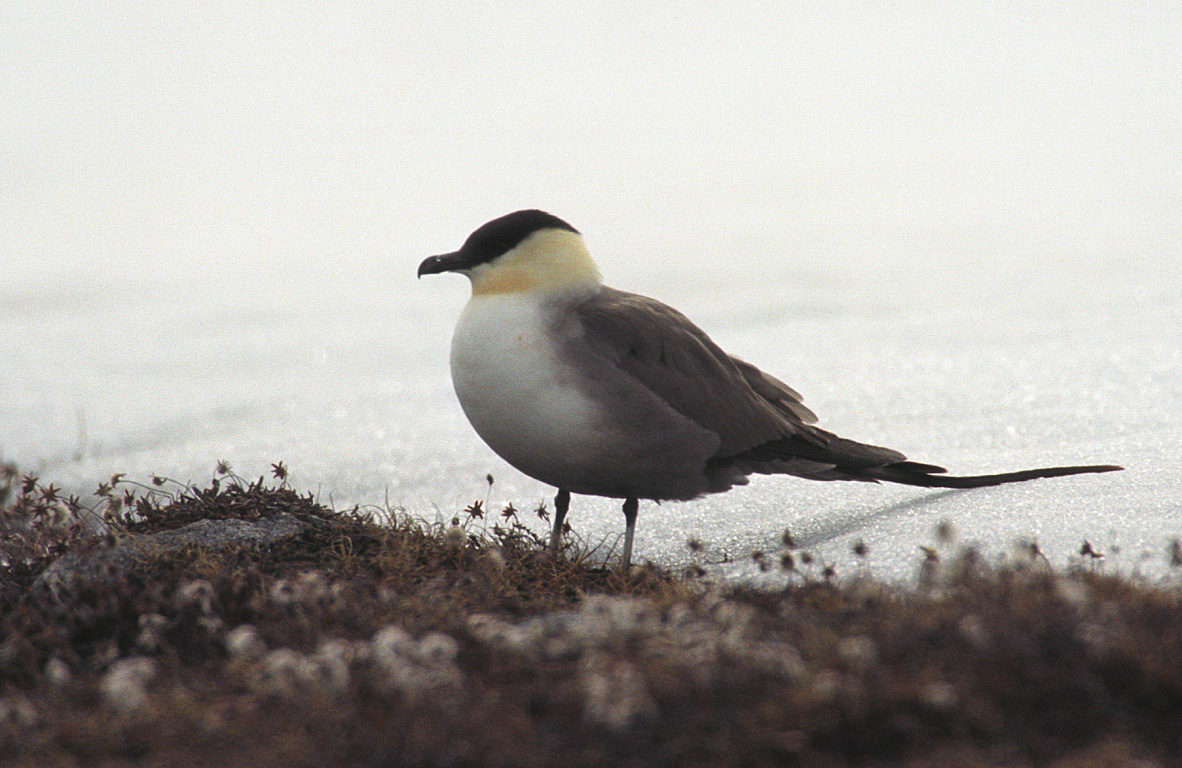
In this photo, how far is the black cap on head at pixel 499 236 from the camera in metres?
4.41

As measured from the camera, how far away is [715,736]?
7.81ft

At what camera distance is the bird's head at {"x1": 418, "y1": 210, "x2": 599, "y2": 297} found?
4359 millimetres

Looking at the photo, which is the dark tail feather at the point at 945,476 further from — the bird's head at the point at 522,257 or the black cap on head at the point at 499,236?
the black cap on head at the point at 499,236

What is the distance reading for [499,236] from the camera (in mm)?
4406

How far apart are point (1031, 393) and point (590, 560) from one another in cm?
360

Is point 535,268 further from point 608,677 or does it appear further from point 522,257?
point 608,677

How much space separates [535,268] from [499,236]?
196 mm

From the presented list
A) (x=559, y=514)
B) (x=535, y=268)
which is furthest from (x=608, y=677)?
(x=535, y=268)

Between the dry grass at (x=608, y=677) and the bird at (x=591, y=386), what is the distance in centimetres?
80

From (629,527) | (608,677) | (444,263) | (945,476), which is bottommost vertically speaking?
(608,677)

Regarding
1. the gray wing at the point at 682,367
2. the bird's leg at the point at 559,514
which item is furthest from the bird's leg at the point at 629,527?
the gray wing at the point at 682,367

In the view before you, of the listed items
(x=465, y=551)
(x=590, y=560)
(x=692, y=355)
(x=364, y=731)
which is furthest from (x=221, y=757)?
(x=692, y=355)

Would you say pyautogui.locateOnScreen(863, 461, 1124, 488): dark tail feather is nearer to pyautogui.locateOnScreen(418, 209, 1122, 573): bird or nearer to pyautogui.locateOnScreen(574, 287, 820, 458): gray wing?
pyautogui.locateOnScreen(418, 209, 1122, 573): bird

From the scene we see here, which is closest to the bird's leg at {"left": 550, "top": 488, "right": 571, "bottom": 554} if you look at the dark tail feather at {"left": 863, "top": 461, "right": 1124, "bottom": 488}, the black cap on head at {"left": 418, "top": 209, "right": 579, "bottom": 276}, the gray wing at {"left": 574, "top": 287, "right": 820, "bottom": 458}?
the gray wing at {"left": 574, "top": 287, "right": 820, "bottom": 458}
